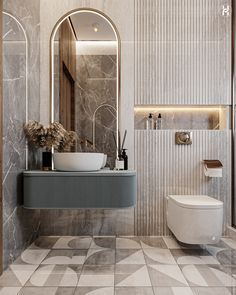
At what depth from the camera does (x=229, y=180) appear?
295cm

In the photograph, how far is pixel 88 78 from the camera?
2.89 m

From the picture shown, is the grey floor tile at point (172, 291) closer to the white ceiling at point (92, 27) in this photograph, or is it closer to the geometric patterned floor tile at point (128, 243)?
the geometric patterned floor tile at point (128, 243)

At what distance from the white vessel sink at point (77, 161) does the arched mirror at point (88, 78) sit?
0.48 meters

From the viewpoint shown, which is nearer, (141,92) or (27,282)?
(27,282)

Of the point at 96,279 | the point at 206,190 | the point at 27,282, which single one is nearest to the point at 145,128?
the point at 206,190

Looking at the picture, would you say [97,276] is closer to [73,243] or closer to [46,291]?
[46,291]

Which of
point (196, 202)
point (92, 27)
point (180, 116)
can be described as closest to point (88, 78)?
point (92, 27)

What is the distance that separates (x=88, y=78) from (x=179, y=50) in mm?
973

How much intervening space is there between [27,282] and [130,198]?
3.21 feet

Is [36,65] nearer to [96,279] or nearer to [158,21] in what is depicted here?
[158,21]

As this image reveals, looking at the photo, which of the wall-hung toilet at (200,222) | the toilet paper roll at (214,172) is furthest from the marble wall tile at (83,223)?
the toilet paper roll at (214,172)

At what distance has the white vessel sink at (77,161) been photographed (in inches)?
93.0

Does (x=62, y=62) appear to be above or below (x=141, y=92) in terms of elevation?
above

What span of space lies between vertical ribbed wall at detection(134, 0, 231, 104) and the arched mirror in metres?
0.28
